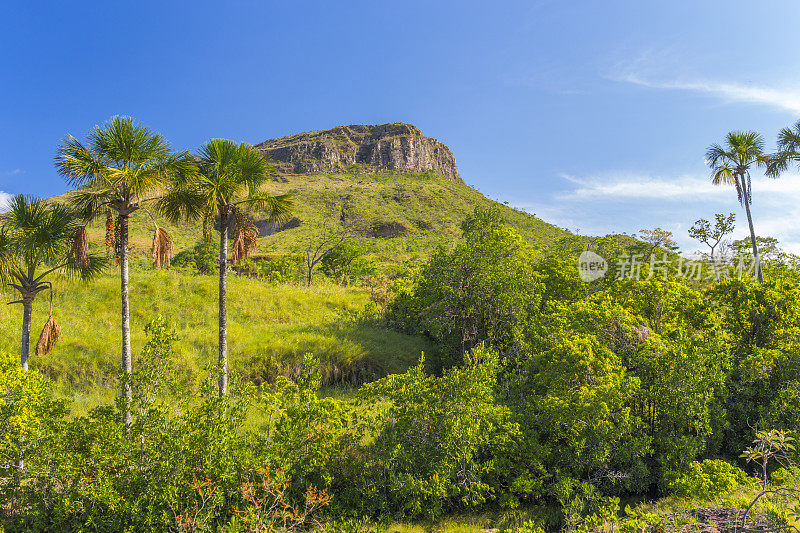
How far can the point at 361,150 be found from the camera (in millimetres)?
161125

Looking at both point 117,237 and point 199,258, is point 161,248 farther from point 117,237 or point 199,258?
point 199,258

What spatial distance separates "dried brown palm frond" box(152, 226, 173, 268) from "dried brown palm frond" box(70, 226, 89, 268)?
1.50 m

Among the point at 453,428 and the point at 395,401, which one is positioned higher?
the point at 395,401

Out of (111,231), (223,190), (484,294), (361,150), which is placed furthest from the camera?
(361,150)

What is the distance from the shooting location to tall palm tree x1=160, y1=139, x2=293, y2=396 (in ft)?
35.7

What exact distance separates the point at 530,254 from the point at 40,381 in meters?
16.5

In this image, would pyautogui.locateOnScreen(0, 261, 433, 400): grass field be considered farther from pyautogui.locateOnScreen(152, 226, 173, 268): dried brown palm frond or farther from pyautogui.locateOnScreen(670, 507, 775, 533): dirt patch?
pyautogui.locateOnScreen(670, 507, 775, 533): dirt patch

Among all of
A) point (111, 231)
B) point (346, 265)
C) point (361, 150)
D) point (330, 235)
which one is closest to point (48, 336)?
point (111, 231)

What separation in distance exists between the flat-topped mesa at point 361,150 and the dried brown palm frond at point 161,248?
142m

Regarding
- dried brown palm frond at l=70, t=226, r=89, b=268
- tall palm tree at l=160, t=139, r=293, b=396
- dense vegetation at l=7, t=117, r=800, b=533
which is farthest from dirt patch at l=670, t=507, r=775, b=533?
dried brown palm frond at l=70, t=226, r=89, b=268

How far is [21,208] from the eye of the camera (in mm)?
10062

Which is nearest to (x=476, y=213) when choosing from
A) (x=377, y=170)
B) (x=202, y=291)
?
(x=202, y=291)

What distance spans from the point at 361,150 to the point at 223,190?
157m

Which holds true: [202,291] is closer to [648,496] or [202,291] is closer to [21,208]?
[21,208]
